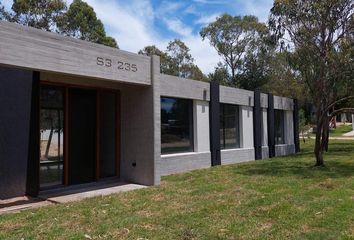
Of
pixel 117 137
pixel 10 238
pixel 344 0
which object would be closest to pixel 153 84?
pixel 117 137

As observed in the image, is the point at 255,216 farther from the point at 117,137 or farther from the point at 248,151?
the point at 248,151

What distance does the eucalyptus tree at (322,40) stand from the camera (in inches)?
675

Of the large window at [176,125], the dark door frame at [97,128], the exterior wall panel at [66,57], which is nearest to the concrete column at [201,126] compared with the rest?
the large window at [176,125]

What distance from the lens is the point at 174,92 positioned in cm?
1577

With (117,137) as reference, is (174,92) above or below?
above

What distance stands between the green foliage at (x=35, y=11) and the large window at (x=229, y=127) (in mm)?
16605

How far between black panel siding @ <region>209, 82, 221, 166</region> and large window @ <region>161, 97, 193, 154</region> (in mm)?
1300

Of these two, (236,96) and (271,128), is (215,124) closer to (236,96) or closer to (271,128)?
(236,96)

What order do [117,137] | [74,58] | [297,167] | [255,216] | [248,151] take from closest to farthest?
1. [255,216]
2. [74,58]
3. [117,137]
4. [297,167]
5. [248,151]

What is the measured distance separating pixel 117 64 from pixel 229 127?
948 cm

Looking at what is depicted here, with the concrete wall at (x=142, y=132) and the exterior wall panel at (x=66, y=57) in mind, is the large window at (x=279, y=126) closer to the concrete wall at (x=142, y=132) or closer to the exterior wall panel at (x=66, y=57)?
the concrete wall at (x=142, y=132)

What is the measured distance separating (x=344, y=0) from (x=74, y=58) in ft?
40.2

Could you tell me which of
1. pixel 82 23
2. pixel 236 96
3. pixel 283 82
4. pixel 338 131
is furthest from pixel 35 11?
pixel 338 131

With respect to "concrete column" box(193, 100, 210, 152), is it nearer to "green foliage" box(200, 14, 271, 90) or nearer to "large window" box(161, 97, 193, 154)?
"large window" box(161, 97, 193, 154)
